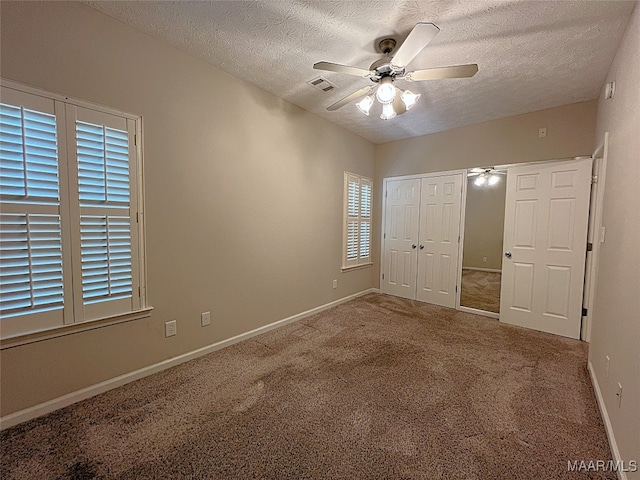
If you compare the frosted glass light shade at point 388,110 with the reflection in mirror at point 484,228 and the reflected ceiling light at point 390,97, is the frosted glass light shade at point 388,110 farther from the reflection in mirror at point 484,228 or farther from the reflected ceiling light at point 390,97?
the reflection in mirror at point 484,228

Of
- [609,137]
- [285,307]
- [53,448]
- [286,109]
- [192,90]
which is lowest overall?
[53,448]

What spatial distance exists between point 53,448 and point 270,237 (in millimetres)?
2197

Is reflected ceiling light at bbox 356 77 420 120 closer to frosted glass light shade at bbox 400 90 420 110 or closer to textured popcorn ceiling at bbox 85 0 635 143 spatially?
frosted glass light shade at bbox 400 90 420 110

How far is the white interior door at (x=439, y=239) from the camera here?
3945 mm

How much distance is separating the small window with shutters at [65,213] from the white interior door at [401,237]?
3654mm

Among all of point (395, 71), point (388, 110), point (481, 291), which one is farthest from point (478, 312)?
point (395, 71)

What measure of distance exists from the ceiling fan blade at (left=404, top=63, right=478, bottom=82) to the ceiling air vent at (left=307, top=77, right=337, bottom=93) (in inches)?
38.2

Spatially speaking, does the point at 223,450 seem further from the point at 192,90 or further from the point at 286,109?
the point at 286,109

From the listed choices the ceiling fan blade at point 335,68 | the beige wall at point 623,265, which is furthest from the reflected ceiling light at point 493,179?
the ceiling fan blade at point 335,68

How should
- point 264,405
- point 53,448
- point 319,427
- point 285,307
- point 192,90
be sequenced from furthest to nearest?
point 285,307 < point 192,90 < point 264,405 < point 319,427 < point 53,448

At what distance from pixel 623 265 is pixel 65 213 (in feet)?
11.4

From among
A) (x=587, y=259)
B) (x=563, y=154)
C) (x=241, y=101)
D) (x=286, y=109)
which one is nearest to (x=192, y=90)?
(x=241, y=101)

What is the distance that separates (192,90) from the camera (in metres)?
2.33

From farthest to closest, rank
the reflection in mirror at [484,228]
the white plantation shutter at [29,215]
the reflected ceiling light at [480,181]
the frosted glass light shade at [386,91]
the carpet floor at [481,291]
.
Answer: the reflection in mirror at [484,228], the reflected ceiling light at [480,181], the carpet floor at [481,291], the frosted glass light shade at [386,91], the white plantation shutter at [29,215]
